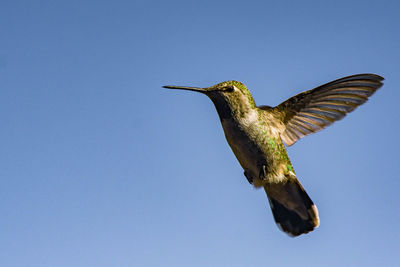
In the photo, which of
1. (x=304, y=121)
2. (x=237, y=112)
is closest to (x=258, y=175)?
(x=237, y=112)

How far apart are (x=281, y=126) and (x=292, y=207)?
0.96 m

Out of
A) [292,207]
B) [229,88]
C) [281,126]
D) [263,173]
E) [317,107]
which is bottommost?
[292,207]

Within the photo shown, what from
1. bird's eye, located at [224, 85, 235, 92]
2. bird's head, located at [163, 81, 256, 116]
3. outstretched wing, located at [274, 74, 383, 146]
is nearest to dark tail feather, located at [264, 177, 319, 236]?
outstretched wing, located at [274, 74, 383, 146]

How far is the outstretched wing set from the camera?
4.75 meters

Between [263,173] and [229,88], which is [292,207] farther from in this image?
[229,88]

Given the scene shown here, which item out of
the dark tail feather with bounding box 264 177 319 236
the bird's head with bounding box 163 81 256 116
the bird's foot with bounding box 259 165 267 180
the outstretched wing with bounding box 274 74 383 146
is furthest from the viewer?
the dark tail feather with bounding box 264 177 319 236

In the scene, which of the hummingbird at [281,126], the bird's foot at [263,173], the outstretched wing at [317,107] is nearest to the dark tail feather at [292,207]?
the hummingbird at [281,126]

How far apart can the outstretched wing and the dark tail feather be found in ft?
2.21

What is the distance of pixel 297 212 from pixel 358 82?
163cm

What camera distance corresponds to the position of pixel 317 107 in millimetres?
5297

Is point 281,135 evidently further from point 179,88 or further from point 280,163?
point 179,88

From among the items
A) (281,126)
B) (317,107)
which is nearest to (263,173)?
(281,126)

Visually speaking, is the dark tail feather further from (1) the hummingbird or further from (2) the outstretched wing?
(2) the outstretched wing

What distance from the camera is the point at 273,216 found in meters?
5.27
